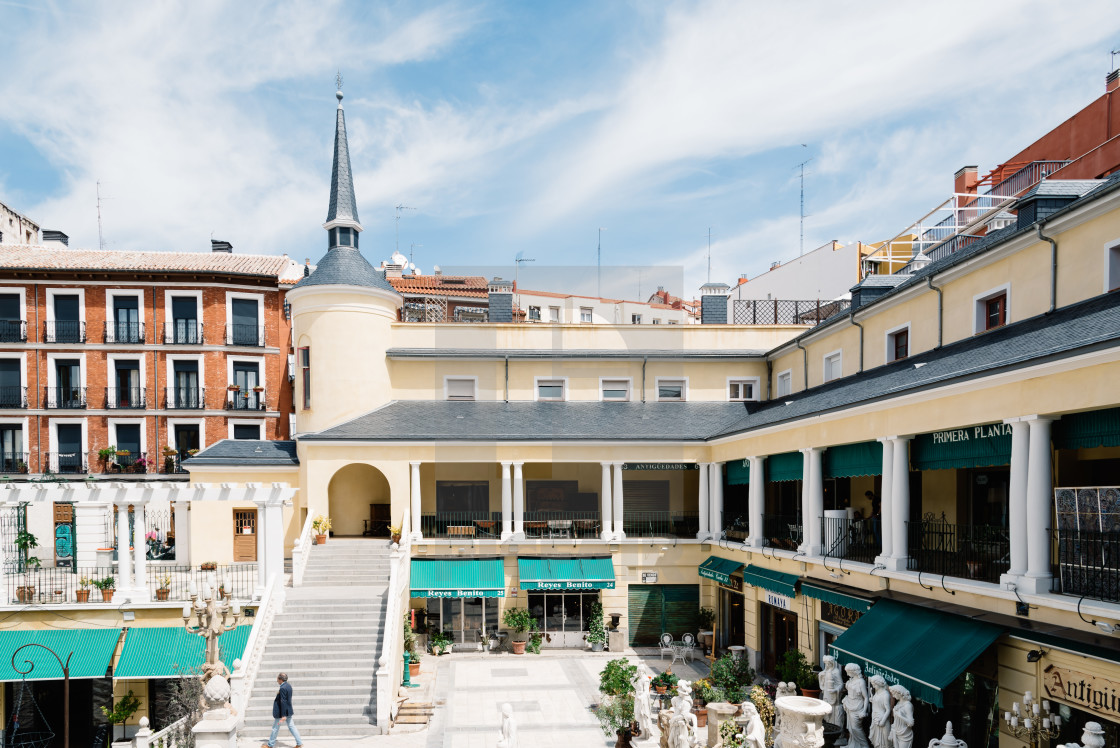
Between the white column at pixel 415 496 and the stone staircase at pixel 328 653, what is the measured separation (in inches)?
96.5

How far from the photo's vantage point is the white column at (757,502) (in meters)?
24.6

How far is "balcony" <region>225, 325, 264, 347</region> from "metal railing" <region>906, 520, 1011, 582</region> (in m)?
33.9

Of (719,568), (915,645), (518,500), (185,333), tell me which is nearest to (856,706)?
(915,645)

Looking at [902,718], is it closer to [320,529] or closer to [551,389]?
[320,529]

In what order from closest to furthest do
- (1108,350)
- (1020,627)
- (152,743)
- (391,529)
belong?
(1108,350)
(1020,627)
(152,743)
(391,529)

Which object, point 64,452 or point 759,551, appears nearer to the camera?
point 759,551

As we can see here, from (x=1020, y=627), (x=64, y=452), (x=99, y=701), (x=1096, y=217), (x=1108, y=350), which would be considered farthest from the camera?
(x=64, y=452)

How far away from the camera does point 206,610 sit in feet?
59.8

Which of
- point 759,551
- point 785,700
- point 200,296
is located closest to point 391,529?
point 759,551

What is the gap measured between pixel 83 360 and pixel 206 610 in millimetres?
26486

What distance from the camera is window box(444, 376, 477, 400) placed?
3291cm

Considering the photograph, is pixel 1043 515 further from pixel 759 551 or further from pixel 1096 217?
pixel 759 551

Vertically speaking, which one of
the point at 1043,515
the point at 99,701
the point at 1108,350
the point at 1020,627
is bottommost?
the point at 99,701

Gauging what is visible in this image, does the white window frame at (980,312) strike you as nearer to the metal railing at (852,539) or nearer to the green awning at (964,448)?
the green awning at (964,448)
